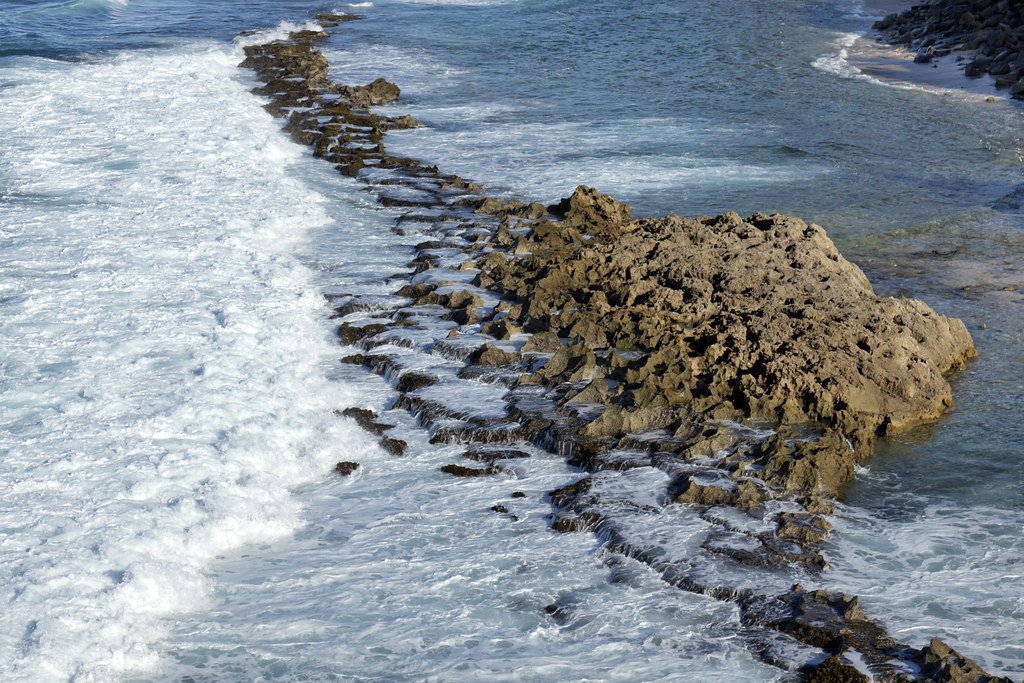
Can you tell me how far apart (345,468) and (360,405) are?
1063 millimetres

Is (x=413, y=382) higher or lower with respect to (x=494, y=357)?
lower

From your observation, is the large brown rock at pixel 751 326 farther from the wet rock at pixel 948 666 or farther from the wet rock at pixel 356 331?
the wet rock at pixel 948 666

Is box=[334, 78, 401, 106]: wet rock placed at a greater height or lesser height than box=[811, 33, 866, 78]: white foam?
lesser

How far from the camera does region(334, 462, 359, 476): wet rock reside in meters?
7.37

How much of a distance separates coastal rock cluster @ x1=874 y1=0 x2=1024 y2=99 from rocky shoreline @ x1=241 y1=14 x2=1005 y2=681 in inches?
478

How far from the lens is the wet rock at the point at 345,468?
7.37 m

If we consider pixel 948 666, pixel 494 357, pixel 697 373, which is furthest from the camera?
pixel 494 357

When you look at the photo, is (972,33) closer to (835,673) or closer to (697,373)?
(697,373)

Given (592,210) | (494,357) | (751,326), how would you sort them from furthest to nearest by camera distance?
(592,210) < (494,357) < (751,326)

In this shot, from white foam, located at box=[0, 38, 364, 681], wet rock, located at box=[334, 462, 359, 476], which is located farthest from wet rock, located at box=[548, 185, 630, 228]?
wet rock, located at box=[334, 462, 359, 476]

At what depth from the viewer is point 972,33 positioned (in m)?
22.6

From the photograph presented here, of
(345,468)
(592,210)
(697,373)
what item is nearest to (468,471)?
(345,468)

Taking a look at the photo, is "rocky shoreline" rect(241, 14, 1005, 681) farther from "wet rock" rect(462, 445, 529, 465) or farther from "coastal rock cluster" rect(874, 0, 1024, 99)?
"coastal rock cluster" rect(874, 0, 1024, 99)

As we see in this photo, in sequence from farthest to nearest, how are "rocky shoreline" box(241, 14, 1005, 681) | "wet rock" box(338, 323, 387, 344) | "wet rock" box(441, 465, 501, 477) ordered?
"wet rock" box(338, 323, 387, 344) < "wet rock" box(441, 465, 501, 477) < "rocky shoreline" box(241, 14, 1005, 681)
